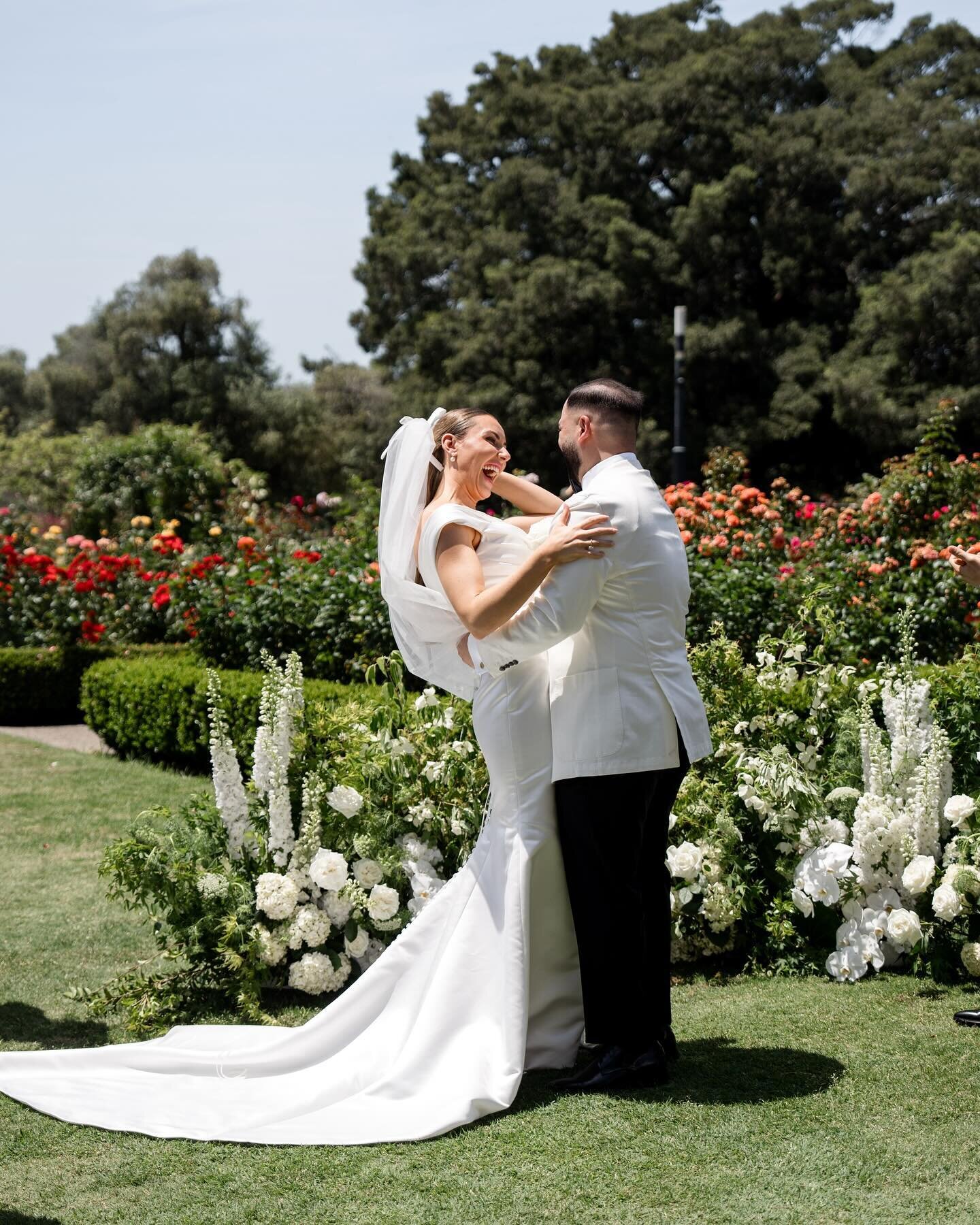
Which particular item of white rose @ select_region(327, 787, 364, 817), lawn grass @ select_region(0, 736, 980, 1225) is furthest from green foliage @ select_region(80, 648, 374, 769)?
lawn grass @ select_region(0, 736, 980, 1225)

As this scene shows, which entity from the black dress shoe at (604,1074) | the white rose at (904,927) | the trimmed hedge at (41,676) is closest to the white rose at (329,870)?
the black dress shoe at (604,1074)

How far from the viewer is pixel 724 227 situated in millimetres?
28406

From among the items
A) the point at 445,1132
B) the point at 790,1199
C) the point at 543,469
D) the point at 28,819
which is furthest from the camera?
the point at 543,469

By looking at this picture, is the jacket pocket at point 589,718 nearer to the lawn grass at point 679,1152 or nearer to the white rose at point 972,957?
the lawn grass at point 679,1152

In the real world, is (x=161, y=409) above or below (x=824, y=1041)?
above

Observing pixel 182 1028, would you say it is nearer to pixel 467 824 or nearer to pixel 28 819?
pixel 467 824

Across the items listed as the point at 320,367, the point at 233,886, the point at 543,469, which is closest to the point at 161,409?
the point at 320,367

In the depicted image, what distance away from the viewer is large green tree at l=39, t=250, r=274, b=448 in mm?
37906

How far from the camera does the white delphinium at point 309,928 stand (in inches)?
171

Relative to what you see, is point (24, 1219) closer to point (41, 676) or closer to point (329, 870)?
point (329, 870)

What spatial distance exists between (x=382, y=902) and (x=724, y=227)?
1046 inches

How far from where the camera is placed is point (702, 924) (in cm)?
464

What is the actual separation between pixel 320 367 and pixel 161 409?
496 centimetres

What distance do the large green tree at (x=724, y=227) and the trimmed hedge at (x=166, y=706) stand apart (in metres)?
18.7
